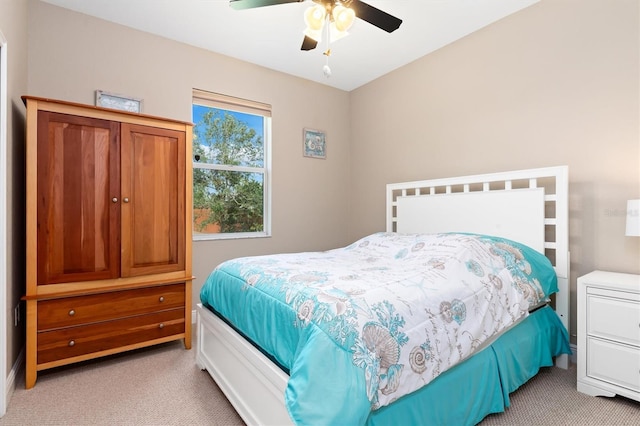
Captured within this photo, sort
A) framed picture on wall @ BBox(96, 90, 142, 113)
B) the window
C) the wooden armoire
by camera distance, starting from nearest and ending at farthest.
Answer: the wooden armoire → framed picture on wall @ BBox(96, 90, 142, 113) → the window

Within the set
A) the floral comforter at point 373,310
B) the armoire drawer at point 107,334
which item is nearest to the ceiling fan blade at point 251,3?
the floral comforter at point 373,310

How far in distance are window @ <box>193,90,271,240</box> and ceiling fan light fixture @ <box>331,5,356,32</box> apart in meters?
1.68

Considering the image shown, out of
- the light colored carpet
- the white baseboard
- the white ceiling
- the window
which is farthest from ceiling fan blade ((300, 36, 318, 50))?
the white baseboard

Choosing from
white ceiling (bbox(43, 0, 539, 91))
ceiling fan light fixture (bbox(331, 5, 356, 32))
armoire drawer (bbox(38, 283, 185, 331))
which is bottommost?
armoire drawer (bbox(38, 283, 185, 331))

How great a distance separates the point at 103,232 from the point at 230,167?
57.5 inches

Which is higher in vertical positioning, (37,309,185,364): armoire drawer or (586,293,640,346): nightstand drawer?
(586,293,640,346): nightstand drawer

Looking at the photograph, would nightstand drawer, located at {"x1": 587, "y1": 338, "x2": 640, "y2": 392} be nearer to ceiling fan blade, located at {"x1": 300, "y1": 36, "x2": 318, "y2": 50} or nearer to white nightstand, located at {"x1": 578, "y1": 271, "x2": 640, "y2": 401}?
white nightstand, located at {"x1": 578, "y1": 271, "x2": 640, "y2": 401}

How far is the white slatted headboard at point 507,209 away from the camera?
2242 millimetres

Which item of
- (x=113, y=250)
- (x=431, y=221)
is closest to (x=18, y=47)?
(x=113, y=250)

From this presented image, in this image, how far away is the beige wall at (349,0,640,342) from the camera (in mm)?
2131

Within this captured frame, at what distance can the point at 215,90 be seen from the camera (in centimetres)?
324

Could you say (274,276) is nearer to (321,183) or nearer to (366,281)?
(366,281)

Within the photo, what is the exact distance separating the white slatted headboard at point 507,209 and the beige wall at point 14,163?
3.05m

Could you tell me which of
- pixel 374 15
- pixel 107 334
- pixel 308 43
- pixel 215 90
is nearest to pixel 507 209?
pixel 374 15
